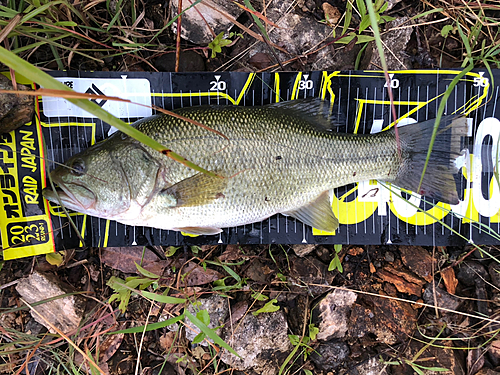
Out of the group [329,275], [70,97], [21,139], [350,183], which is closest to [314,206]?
[350,183]

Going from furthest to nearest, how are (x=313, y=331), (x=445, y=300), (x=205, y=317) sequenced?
1. (x=445, y=300)
2. (x=313, y=331)
3. (x=205, y=317)

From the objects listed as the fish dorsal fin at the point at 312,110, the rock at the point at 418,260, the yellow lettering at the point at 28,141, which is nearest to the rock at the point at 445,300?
the rock at the point at 418,260

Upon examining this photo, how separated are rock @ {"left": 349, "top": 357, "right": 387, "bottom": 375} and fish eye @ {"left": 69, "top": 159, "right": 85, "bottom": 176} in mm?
2933

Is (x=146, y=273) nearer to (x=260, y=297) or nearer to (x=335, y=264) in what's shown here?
(x=260, y=297)

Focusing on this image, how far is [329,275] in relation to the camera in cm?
306

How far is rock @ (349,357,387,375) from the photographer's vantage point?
3.00m

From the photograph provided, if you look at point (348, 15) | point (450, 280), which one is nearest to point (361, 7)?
point (348, 15)

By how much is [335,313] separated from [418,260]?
3.06 feet

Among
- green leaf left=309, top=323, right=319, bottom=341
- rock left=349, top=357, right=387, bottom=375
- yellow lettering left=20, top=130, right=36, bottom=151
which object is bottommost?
rock left=349, top=357, right=387, bottom=375

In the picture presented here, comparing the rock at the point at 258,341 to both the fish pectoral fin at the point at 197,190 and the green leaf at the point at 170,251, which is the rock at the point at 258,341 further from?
the fish pectoral fin at the point at 197,190

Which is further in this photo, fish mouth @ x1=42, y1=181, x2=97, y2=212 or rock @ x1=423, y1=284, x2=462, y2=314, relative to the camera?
rock @ x1=423, y1=284, x2=462, y2=314

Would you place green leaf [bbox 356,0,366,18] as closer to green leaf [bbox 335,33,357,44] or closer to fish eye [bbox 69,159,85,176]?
green leaf [bbox 335,33,357,44]

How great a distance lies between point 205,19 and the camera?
298 cm

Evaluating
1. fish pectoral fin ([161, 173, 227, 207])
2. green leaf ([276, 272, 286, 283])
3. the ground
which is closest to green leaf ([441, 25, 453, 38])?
the ground
